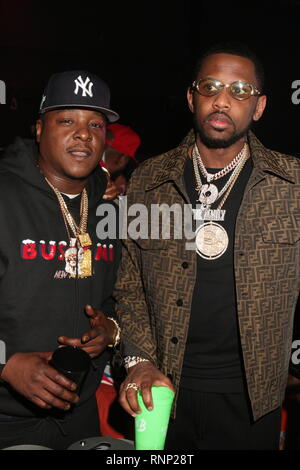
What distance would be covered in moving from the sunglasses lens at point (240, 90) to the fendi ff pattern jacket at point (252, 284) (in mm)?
241

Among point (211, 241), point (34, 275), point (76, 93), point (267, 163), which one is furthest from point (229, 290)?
point (76, 93)

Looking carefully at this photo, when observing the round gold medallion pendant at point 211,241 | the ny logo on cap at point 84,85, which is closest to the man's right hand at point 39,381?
the round gold medallion pendant at point 211,241

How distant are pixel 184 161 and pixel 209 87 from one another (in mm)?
347

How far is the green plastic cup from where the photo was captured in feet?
3.87

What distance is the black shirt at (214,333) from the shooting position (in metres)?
1.91

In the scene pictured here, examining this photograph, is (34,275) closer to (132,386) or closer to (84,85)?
(132,386)

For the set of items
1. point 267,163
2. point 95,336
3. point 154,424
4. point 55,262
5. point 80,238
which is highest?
point 267,163

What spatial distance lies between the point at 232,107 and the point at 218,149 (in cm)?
20

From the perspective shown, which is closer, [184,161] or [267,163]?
[267,163]

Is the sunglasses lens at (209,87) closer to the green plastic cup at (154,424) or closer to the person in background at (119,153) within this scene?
the green plastic cup at (154,424)

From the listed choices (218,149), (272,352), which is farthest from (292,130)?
(272,352)

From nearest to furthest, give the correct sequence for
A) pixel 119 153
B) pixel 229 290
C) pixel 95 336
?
1. pixel 95 336
2. pixel 229 290
3. pixel 119 153

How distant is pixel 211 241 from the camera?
1974 millimetres

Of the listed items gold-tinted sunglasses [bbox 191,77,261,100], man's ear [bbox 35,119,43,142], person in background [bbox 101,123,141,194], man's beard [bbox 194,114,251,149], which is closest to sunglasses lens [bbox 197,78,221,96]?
gold-tinted sunglasses [bbox 191,77,261,100]
